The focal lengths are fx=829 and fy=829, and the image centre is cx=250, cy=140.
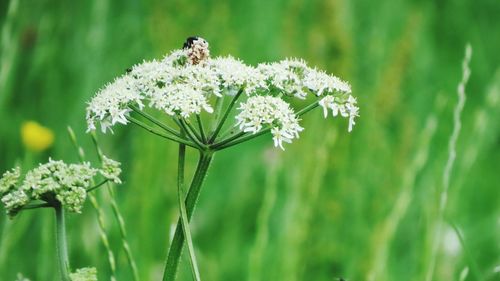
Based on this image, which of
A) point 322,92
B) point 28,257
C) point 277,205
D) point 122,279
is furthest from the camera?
point 277,205

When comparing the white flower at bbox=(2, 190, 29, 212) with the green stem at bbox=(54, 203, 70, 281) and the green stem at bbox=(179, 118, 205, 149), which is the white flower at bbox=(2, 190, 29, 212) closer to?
the green stem at bbox=(54, 203, 70, 281)

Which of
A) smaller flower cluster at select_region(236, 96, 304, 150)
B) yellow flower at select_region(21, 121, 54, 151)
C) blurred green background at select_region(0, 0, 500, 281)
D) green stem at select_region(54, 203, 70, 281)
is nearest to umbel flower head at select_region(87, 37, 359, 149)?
smaller flower cluster at select_region(236, 96, 304, 150)

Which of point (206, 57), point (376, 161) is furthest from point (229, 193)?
point (206, 57)

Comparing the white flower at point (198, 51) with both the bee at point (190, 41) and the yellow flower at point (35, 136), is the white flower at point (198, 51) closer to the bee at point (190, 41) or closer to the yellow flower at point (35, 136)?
the bee at point (190, 41)

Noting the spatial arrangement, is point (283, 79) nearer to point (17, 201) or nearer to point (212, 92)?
point (212, 92)

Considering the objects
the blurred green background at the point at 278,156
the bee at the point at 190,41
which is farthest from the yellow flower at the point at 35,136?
the bee at the point at 190,41

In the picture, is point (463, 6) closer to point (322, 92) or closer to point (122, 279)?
point (122, 279)

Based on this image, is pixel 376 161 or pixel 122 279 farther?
pixel 376 161

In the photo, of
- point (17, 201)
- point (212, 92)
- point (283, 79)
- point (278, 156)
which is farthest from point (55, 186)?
point (278, 156)
